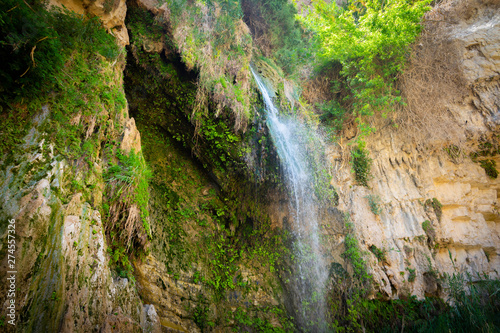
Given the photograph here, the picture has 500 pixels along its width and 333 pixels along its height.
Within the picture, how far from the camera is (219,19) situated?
6.37 metres

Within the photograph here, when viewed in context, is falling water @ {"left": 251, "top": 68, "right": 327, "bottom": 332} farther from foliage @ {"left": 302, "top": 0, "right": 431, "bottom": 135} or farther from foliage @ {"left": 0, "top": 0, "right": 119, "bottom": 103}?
foliage @ {"left": 0, "top": 0, "right": 119, "bottom": 103}

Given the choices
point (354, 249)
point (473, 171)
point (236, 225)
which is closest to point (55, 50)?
point (236, 225)

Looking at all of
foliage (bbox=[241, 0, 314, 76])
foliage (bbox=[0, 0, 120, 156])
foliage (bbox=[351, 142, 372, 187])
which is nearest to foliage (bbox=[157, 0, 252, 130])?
foliage (bbox=[0, 0, 120, 156])

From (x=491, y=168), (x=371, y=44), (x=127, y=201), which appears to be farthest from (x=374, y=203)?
(x=127, y=201)

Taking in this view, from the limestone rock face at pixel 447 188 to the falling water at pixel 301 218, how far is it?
1.35 meters

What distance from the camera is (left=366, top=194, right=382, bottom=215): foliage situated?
7.46 metres

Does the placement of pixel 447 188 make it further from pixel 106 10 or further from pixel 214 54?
pixel 106 10

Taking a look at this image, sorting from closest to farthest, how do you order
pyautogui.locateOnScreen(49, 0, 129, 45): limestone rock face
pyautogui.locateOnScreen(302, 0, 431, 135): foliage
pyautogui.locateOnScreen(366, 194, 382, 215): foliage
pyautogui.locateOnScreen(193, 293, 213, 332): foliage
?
pyautogui.locateOnScreen(49, 0, 129, 45): limestone rock face → pyautogui.locateOnScreen(193, 293, 213, 332): foliage → pyautogui.locateOnScreen(302, 0, 431, 135): foliage → pyautogui.locateOnScreen(366, 194, 382, 215): foliage

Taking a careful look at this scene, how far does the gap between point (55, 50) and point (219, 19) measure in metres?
4.61

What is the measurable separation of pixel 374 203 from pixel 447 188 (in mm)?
2813

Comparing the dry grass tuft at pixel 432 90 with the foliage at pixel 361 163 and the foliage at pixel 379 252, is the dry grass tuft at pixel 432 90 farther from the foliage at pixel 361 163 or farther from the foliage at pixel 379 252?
the foliage at pixel 379 252

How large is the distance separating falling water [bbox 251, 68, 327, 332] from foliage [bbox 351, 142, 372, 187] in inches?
68.5

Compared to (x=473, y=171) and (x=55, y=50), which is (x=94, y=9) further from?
(x=473, y=171)

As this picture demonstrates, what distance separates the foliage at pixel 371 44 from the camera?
24.0ft
